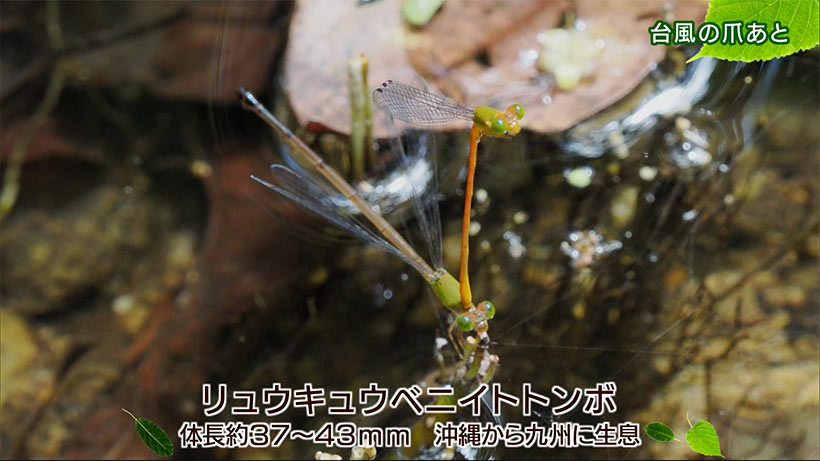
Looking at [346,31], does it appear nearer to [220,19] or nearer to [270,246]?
[220,19]

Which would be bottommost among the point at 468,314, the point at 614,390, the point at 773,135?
the point at 614,390

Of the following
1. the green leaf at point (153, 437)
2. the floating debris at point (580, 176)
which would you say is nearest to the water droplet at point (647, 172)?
the floating debris at point (580, 176)

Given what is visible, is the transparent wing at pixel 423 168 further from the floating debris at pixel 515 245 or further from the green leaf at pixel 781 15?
the green leaf at pixel 781 15

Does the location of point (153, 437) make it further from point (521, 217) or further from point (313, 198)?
point (521, 217)

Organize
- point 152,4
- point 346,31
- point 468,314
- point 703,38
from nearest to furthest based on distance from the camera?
point 703,38, point 468,314, point 346,31, point 152,4

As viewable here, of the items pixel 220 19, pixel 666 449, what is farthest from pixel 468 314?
pixel 220 19

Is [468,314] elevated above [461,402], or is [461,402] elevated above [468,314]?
[468,314]

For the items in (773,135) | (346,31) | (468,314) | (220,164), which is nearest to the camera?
(468,314)
